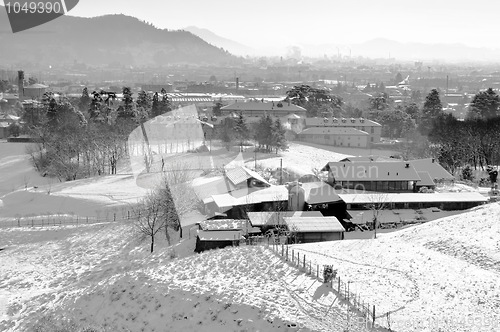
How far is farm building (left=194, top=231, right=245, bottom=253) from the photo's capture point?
746 inches

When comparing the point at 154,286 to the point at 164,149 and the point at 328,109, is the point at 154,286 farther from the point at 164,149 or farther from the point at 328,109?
the point at 328,109

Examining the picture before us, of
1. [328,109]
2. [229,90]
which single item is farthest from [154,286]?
[229,90]

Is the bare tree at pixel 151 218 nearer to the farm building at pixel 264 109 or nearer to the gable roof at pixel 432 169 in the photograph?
the gable roof at pixel 432 169

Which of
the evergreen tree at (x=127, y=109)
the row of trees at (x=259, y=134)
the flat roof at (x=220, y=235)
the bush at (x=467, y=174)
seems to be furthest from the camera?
the evergreen tree at (x=127, y=109)

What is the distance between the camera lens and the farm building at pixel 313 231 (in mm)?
19844

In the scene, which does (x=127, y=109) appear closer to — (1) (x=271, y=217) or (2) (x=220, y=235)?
(1) (x=271, y=217)

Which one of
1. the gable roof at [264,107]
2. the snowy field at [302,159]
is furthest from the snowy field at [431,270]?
the gable roof at [264,107]

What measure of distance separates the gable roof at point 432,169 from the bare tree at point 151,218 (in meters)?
14.6

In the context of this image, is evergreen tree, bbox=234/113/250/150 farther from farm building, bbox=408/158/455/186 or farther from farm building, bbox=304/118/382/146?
farm building, bbox=408/158/455/186

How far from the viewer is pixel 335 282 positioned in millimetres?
13625

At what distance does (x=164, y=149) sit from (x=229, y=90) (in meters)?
72.2

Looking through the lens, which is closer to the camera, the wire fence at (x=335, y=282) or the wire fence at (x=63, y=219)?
the wire fence at (x=335, y=282)

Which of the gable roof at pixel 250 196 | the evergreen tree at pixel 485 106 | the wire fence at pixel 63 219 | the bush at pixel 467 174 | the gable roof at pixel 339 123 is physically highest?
the evergreen tree at pixel 485 106

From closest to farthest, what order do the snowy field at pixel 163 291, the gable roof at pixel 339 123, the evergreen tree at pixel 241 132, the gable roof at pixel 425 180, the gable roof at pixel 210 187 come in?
the snowy field at pixel 163 291, the gable roof at pixel 210 187, the gable roof at pixel 425 180, the evergreen tree at pixel 241 132, the gable roof at pixel 339 123
